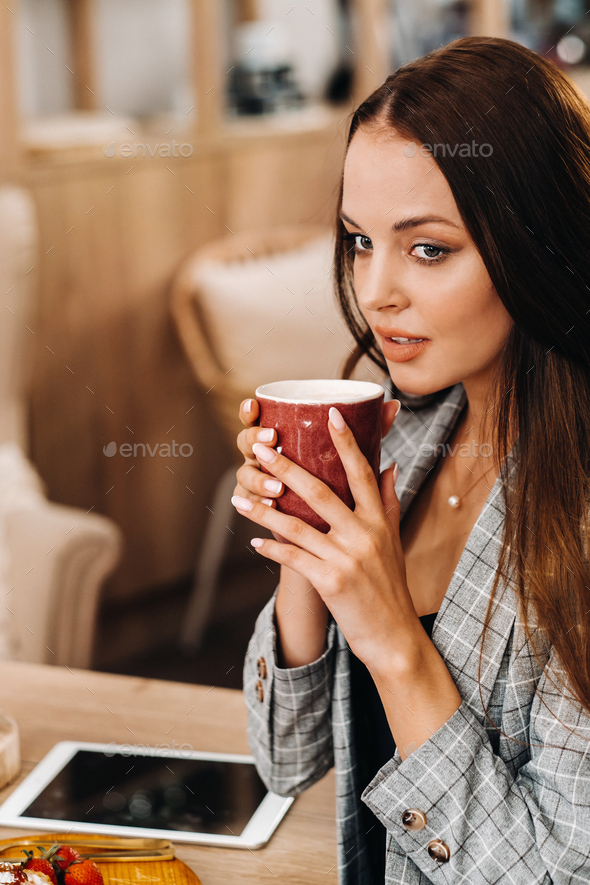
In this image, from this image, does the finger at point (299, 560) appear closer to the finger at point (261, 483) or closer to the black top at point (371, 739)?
the finger at point (261, 483)

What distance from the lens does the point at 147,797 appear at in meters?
0.90

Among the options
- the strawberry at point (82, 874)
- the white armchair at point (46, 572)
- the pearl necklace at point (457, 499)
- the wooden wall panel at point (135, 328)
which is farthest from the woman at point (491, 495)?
the wooden wall panel at point (135, 328)

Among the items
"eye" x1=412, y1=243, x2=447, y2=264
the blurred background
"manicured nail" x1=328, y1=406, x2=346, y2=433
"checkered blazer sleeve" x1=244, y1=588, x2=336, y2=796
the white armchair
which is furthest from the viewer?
the blurred background

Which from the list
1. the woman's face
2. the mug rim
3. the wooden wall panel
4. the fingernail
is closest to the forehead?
the woman's face

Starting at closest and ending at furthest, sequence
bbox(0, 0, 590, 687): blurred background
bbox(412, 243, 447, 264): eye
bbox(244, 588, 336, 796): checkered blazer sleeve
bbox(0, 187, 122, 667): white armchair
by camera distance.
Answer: bbox(412, 243, 447, 264): eye
bbox(244, 588, 336, 796): checkered blazer sleeve
bbox(0, 187, 122, 667): white armchair
bbox(0, 0, 590, 687): blurred background

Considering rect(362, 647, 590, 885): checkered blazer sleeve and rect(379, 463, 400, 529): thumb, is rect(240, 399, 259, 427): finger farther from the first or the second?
rect(362, 647, 590, 885): checkered blazer sleeve

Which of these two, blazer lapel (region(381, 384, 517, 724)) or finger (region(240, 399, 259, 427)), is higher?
finger (region(240, 399, 259, 427))

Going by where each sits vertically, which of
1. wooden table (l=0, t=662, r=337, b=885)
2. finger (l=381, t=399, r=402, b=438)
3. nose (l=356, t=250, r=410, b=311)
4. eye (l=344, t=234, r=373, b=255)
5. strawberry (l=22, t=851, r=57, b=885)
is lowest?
wooden table (l=0, t=662, r=337, b=885)

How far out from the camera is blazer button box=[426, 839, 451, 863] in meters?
0.74

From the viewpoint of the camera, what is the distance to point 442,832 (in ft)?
2.43

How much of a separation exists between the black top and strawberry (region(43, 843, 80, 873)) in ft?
1.06

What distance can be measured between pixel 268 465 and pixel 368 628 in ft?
0.51

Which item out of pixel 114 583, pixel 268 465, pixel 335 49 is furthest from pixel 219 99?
pixel 268 465

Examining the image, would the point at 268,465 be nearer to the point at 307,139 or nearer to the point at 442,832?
the point at 442,832
